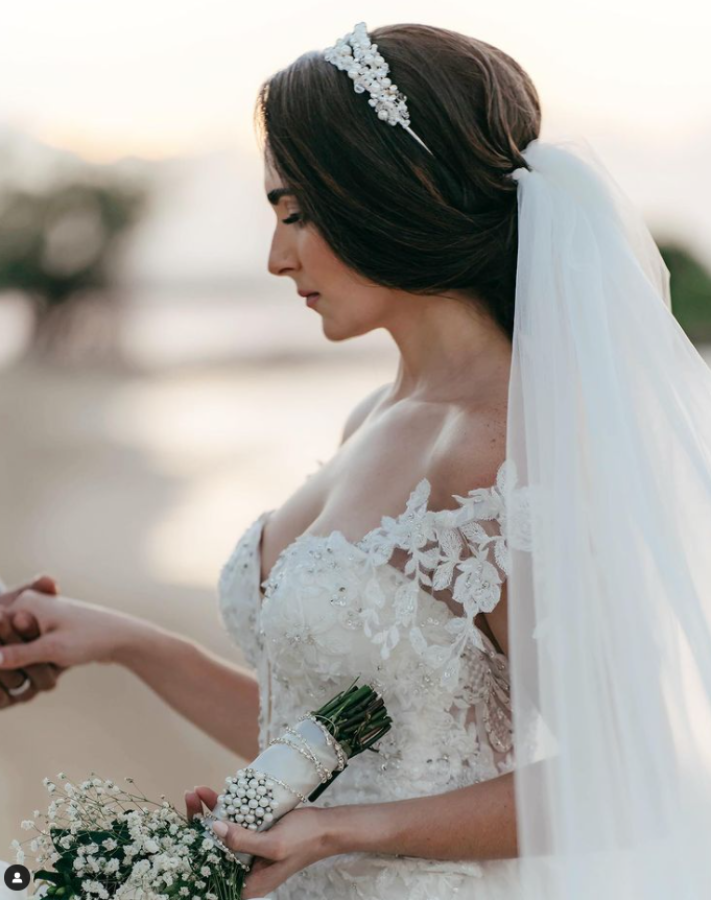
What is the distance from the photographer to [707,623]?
5.55 ft

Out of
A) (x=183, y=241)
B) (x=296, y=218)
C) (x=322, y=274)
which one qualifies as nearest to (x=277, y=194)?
(x=296, y=218)

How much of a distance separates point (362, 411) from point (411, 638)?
0.75 metres

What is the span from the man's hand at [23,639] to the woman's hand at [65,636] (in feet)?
0.06

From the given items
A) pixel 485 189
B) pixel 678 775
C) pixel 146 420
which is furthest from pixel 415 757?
pixel 146 420

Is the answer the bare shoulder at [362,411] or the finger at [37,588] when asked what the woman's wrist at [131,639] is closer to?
the finger at [37,588]

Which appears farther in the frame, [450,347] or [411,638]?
[450,347]

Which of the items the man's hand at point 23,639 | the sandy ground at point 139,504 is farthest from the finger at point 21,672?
the sandy ground at point 139,504

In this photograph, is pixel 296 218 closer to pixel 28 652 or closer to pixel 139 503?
pixel 28 652

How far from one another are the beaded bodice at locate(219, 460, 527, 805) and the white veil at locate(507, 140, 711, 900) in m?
0.11

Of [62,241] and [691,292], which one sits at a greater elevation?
[62,241]

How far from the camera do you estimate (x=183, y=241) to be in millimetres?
19891

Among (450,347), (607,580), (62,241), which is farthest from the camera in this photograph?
(62,241)

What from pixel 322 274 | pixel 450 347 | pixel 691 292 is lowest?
pixel 691 292

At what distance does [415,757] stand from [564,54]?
1375 centimetres
